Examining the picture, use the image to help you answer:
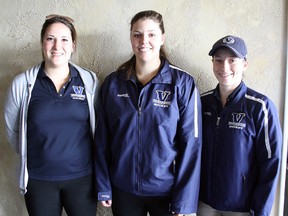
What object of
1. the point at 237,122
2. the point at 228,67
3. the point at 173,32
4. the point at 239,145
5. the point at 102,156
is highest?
the point at 173,32

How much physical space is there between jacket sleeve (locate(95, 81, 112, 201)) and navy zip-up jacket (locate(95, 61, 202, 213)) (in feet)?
0.30

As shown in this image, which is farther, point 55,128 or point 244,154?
point 55,128

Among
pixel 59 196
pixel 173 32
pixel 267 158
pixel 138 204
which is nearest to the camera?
pixel 267 158

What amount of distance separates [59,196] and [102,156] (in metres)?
0.34

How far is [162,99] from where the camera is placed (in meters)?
1.43

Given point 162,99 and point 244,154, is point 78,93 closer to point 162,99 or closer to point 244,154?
point 162,99

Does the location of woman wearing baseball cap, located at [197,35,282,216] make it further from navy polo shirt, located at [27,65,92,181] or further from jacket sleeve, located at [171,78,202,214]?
navy polo shirt, located at [27,65,92,181]

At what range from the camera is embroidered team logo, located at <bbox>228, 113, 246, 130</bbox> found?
1381 millimetres

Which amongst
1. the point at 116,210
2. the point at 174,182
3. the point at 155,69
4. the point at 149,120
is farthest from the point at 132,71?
the point at 116,210

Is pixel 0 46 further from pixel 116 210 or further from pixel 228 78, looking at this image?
pixel 228 78

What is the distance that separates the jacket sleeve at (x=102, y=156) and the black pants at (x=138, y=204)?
0.06 m

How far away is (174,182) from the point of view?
4.74 feet

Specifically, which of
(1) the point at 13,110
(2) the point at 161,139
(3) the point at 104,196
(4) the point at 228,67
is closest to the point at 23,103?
(1) the point at 13,110

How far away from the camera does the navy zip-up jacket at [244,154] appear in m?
1.34
